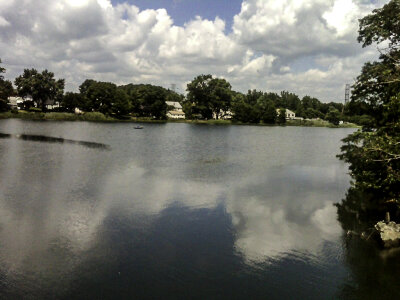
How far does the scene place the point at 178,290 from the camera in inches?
584

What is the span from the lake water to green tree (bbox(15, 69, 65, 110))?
119783mm

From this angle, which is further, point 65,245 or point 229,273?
point 65,245

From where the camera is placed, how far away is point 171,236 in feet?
68.6

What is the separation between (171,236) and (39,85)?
5800 inches

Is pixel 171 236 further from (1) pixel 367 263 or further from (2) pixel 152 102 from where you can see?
(2) pixel 152 102

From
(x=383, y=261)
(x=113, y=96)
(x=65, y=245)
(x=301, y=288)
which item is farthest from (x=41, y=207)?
(x=113, y=96)

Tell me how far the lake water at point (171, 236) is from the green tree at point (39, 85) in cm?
11978

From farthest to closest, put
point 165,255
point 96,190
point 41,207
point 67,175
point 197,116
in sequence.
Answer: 1. point 197,116
2. point 67,175
3. point 96,190
4. point 41,207
5. point 165,255

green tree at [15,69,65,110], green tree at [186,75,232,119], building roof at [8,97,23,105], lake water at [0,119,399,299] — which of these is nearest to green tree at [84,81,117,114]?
green tree at [15,69,65,110]

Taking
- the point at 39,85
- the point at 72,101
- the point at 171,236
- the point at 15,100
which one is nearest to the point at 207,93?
the point at 72,101

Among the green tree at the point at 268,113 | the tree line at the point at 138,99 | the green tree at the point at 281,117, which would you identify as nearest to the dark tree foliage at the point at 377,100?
the tree line at the point at 138,99

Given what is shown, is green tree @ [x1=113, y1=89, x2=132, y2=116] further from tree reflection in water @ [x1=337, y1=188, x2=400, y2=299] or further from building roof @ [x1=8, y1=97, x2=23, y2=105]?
tree reflection in water @ [x1=337, y1=188, x2=400, y2=299]

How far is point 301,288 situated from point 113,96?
149m

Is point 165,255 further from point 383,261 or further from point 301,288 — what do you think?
point 383,261
